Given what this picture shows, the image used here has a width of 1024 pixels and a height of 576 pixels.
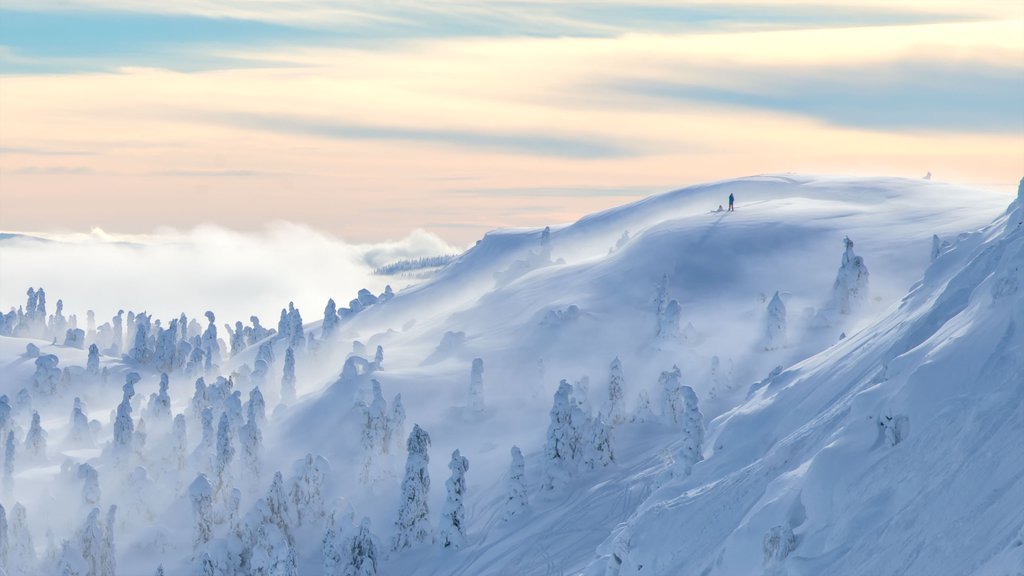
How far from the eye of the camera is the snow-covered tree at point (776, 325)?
89562mm

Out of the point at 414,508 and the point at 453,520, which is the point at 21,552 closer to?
the point at 414,508

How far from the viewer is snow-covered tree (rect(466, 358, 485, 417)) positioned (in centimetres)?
9656

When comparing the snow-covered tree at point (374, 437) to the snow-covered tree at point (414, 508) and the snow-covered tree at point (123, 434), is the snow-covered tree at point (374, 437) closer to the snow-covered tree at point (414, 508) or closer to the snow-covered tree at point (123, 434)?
the snow-covered tree at point (414, 508)

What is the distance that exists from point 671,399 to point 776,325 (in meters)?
11.9

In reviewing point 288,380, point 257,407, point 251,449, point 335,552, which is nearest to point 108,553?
point 251,449

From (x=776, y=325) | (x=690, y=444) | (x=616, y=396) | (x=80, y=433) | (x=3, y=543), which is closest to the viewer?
(x=690, y=444)

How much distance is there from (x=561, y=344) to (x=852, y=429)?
64.3m

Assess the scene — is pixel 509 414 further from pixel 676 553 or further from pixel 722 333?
pixel 676 553

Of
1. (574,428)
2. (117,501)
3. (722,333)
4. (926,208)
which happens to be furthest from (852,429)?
(926,208)

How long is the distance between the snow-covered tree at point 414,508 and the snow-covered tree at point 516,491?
6842 mm

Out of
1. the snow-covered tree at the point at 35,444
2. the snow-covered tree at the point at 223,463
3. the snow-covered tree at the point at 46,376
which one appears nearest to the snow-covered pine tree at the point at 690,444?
the snow-covered tree at the point at 223,463

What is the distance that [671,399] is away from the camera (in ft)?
277

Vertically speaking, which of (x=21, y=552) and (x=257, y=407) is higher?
(x=257, y=407)

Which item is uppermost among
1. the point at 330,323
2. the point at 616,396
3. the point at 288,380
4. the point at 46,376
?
the point at 616,396
